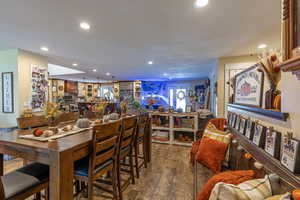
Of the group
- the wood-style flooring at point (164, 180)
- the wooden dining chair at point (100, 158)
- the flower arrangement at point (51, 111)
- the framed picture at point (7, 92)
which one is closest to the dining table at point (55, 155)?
the wooden dining chair at point (100, 158)

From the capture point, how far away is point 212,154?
1.76m

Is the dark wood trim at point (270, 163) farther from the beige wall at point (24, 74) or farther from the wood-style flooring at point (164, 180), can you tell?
the beige wall at point (24, 74)

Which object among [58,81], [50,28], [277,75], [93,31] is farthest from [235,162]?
[58,81]

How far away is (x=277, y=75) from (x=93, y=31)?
2.44 metres

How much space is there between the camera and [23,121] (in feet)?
6.12

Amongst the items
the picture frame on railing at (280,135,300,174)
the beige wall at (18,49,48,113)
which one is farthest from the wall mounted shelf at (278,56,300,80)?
the beige wall at (18,49,48,113)

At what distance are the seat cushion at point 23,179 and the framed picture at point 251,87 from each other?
2.13 meters

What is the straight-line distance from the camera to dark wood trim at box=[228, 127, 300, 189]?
0.76 meters

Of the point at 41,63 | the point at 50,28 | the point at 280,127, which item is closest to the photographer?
the point at 280,127

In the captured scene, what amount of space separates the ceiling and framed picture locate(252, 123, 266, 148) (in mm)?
1372

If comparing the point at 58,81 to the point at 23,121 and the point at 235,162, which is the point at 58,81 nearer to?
the point at 23,121

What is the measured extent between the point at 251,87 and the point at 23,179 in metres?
2.35

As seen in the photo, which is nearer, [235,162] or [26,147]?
[26,147]

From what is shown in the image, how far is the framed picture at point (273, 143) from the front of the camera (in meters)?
0.94
